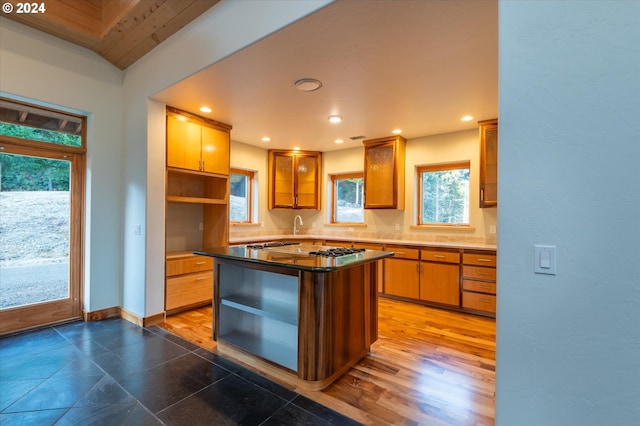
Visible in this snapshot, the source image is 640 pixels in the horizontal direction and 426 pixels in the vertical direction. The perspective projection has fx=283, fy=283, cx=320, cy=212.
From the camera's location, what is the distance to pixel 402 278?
13.5 ft

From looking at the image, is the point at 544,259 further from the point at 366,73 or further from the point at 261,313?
the point at 366,73

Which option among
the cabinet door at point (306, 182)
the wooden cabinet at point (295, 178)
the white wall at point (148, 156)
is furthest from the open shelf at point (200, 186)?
the cabinet door at point (306, 182)

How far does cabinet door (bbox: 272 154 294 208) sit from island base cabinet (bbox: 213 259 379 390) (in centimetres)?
273

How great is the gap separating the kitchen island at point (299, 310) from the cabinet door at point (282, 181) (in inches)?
97.6

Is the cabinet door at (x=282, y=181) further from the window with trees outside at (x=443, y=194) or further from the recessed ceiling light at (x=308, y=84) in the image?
the recessed ceiling light at (x=308, y=84)

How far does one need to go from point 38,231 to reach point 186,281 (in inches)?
62.8

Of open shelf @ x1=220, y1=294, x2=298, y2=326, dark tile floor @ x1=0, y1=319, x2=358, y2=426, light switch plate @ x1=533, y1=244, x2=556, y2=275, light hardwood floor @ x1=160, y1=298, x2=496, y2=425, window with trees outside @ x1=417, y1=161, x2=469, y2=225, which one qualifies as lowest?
light hardwood floor @ x1=160, y1=298, x2=496, y2=425

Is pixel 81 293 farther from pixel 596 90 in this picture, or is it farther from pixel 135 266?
pixel 596 90

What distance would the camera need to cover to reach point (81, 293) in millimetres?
3350

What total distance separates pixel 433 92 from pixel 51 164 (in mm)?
4211

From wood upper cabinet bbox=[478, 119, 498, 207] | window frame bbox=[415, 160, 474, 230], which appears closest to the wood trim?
window frame bbox=[415, 160, 474, 230]

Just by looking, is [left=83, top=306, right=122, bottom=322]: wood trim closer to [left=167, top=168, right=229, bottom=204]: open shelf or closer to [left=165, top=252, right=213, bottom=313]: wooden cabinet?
[left=165, top=252, right=213, bottom=313]: wooden cabinet

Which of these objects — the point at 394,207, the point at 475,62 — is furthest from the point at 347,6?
the point at 394,207

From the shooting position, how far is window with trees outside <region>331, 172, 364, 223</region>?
5.32m
